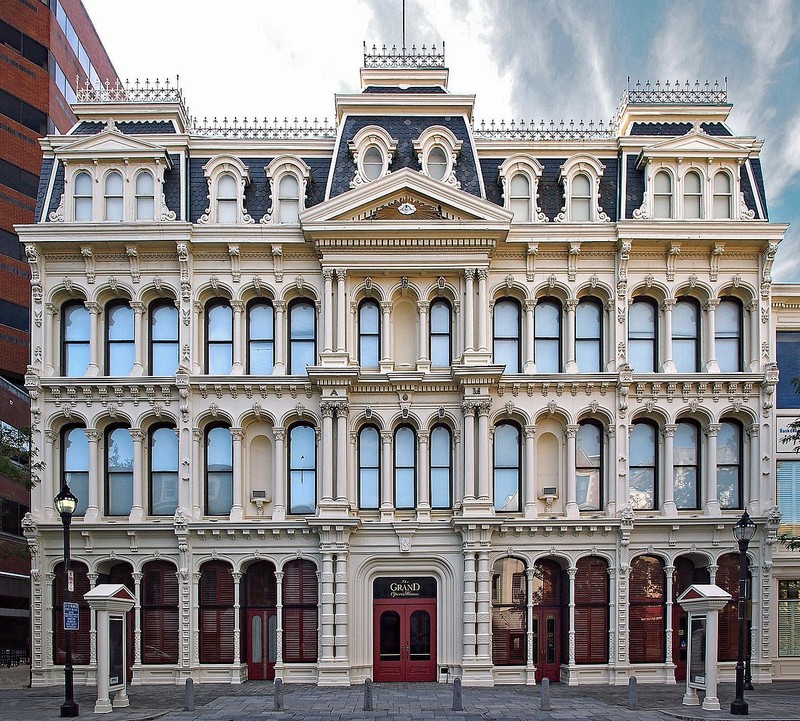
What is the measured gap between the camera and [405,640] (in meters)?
26.5

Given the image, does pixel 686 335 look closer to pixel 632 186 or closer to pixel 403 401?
pixel 632 186

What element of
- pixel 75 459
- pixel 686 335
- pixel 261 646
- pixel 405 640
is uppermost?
pixel 686 335

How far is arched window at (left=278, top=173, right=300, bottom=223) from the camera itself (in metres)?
28.1

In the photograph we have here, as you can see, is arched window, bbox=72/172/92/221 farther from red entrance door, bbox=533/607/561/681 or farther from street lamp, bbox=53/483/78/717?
red entrance door, bbox=533/607/561/681

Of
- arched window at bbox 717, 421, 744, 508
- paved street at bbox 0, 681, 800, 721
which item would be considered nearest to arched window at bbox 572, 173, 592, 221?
arched window at bbox 717, 421, 744, 508

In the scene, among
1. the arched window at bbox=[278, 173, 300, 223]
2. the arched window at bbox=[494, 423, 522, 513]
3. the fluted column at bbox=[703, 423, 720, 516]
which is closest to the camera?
the fluted column at bbox=[703, 423, 720, 516]

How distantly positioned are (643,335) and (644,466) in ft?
14.5

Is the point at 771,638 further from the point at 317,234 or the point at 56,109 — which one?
the point at 56,109

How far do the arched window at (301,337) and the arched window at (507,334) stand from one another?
20.4 feet

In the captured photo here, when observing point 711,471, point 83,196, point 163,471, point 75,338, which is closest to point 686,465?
point 711,471

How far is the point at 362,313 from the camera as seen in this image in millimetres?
27922

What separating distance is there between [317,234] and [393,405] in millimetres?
6070

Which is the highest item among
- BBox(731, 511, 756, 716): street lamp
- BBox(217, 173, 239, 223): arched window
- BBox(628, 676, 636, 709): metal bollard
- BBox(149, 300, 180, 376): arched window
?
BBox(217, 173, 239, 223): arched window

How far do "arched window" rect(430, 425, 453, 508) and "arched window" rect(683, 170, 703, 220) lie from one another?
1109cm
